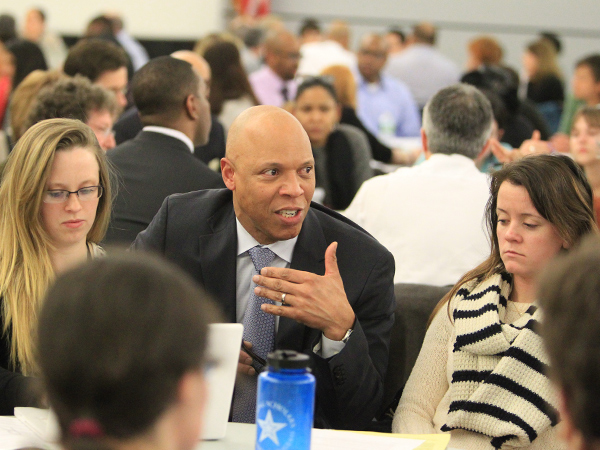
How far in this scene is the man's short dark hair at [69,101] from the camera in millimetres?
3049

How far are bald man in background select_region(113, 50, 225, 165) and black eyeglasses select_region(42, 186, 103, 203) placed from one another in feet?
6.25

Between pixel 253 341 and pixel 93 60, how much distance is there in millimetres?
2732

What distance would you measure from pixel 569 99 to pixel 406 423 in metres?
5.33

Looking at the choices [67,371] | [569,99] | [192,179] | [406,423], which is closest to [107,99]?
[192,179]

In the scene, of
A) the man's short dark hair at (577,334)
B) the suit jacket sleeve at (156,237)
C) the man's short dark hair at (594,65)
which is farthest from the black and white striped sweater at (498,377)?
the man's short dark hair at (594,65)

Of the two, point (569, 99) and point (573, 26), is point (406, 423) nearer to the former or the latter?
point (569, 99)

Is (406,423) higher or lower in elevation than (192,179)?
lower

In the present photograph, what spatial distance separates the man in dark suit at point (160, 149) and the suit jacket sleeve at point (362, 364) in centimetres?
105

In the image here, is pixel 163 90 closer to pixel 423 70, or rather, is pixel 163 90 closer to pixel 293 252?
pixel 293 252

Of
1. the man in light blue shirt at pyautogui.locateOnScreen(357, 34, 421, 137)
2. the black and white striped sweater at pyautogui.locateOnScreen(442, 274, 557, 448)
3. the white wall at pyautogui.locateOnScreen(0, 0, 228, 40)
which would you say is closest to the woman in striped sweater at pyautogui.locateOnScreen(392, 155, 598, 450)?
the black and white striped sweater at pyautogui.locateOnScreen(442, 274, 557, 448)

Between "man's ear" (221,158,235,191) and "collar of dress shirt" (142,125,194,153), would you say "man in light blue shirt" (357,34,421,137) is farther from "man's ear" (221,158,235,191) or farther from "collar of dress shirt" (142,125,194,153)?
"man's ear" (221,158,235,191)

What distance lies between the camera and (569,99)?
6594 millimetres

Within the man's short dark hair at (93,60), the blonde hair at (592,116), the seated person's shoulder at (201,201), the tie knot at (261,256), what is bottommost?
the tie knot at (261,256)

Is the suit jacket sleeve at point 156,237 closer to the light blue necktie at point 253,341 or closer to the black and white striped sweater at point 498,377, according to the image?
the light blue necktie at point 253,341
